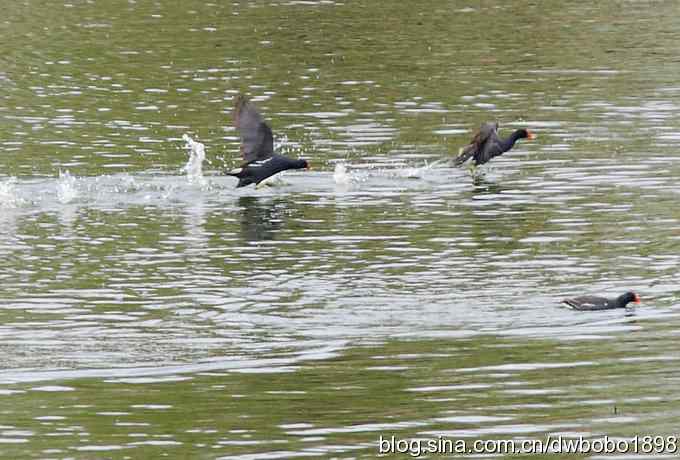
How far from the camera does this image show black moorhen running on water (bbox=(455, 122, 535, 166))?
91.9 feet

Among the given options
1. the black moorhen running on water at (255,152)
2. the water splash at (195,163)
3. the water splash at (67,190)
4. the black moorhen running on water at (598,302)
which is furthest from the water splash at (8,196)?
the black moorhen running on water at (598,302)

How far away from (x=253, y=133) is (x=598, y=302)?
9864 millimetres

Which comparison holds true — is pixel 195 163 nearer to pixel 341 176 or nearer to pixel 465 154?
pixel 341 176

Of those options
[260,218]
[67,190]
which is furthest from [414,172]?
[67,190]

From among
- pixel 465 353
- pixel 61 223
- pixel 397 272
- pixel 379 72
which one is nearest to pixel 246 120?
pixel 61 223

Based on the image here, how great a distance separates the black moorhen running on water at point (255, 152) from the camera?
86.0 feet

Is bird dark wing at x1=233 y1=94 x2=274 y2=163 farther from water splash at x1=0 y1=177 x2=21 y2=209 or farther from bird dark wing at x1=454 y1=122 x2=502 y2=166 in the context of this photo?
bird dark wing at x1=454 y1=122 x2=502 y2=166

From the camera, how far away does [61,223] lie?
79.4 ft

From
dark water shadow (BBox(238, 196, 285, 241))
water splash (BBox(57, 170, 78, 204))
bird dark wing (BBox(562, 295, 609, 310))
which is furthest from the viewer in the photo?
water splash (BBox(57, 170, 78, 204))

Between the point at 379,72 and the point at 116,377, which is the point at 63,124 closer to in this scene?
the point at 379,72

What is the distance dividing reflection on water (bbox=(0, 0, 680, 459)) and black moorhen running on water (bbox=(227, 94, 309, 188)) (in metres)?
0.46

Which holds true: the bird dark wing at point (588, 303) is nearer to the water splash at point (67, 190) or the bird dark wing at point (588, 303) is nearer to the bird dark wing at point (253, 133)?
the bird dark wing at point (253, 133)

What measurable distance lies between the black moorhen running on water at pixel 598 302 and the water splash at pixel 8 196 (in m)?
10.5

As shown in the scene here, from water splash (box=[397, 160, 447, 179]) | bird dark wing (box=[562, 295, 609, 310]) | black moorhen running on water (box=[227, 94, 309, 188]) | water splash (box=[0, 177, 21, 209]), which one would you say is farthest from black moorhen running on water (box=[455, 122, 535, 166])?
bird dark wing (box=[562, 295, 609, 310])
